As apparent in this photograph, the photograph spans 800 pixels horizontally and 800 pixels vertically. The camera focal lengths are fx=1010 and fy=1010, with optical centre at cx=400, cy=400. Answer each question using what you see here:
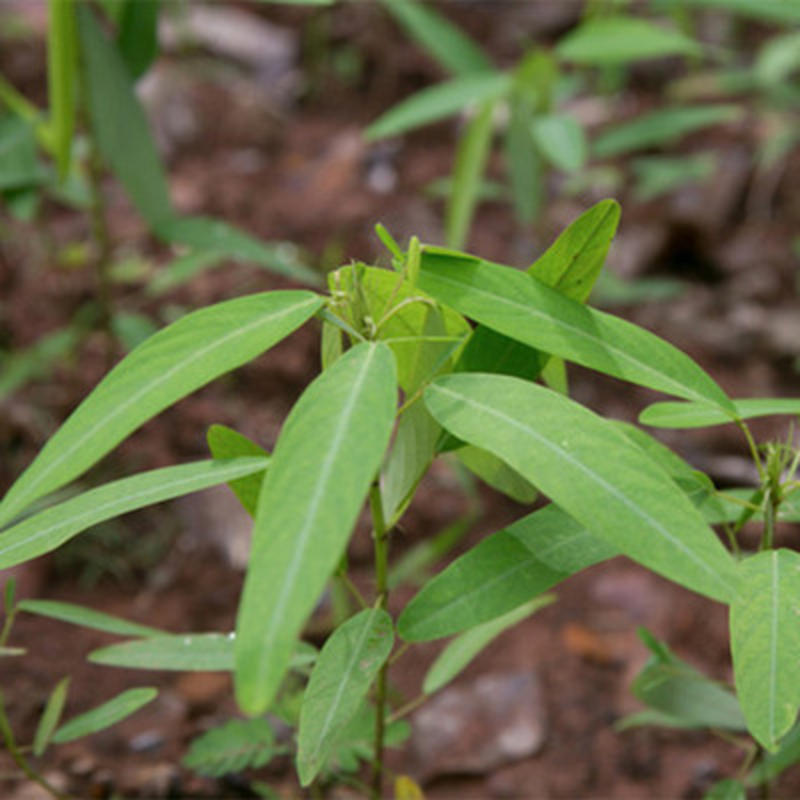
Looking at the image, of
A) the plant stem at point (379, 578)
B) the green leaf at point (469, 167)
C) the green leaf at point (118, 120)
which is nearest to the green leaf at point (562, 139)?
the green leaf at point (469, 167)

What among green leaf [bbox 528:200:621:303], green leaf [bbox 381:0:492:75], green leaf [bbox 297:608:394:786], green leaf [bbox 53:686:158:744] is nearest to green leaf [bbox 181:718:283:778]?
green leaf [bbox 53:686:158:744]

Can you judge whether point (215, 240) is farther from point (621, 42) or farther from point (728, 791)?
point (728, 791)

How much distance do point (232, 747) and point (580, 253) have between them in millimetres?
546

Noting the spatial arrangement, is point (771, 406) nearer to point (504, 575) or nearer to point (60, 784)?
point (504, 575)

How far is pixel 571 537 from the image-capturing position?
666 millimetres

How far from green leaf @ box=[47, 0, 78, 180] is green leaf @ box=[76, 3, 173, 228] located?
7 centimetres

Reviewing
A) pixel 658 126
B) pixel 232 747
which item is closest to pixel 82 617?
pixel 232 747

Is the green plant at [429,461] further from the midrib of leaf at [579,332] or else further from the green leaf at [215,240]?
the green leaf at [215,240]

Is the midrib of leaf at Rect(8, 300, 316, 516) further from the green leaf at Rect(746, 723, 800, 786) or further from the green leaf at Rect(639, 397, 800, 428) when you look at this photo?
the green leaf at Rect(746, 723, 800, 786)

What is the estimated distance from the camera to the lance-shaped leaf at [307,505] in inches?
18.2

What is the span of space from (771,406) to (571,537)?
18cm

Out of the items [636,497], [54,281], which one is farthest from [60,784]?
[54,281]

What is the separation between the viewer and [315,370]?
1.80 m

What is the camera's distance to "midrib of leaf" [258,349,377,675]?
0.46 meters
